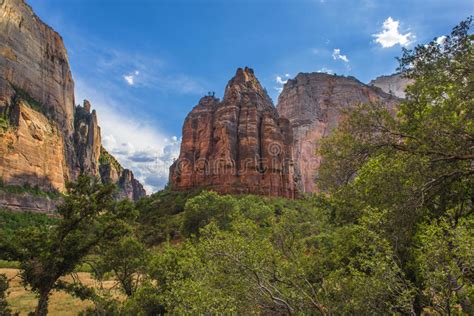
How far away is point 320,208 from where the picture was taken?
1410 centimetres

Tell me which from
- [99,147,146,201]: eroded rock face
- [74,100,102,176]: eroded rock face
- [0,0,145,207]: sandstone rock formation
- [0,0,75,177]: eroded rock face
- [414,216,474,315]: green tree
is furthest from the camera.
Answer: [99,147,146,201]: eroded rock face

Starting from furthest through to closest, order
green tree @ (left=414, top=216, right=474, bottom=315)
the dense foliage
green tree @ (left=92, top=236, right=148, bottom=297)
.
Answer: green tree @ (left=92, top=236, right=148, bottom=297) < the dense foliage < green tree @ (left=414, top=216, right=474, bottom=315)

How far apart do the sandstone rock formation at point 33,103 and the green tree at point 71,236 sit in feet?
219

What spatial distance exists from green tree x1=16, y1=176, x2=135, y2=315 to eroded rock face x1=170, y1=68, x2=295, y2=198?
54.9m

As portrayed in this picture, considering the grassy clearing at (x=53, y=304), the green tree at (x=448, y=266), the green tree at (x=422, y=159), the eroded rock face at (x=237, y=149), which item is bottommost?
the grassy clearing at (x=53, y=304)

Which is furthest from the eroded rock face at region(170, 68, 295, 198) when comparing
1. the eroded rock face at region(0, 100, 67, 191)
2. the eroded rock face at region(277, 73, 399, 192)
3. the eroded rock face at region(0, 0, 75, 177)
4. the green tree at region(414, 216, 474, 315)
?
the green tree at region(414, 216, 474, 315)

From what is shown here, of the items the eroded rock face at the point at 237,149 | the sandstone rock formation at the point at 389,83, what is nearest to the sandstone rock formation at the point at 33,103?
the eroded rock face at the point at 237,149

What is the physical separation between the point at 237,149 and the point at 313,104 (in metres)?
57.3

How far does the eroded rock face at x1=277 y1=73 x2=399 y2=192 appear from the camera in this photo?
113 m

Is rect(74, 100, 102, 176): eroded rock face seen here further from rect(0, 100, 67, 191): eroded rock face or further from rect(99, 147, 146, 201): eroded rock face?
rect(0, 100, 67, 191): eroded rock face

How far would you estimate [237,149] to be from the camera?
77688 mm

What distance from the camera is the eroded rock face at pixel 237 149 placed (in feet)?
241

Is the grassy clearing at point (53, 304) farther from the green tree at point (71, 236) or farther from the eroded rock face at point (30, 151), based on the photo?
the eroded rock face at point (30, 151)

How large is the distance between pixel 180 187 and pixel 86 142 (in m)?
65.0
